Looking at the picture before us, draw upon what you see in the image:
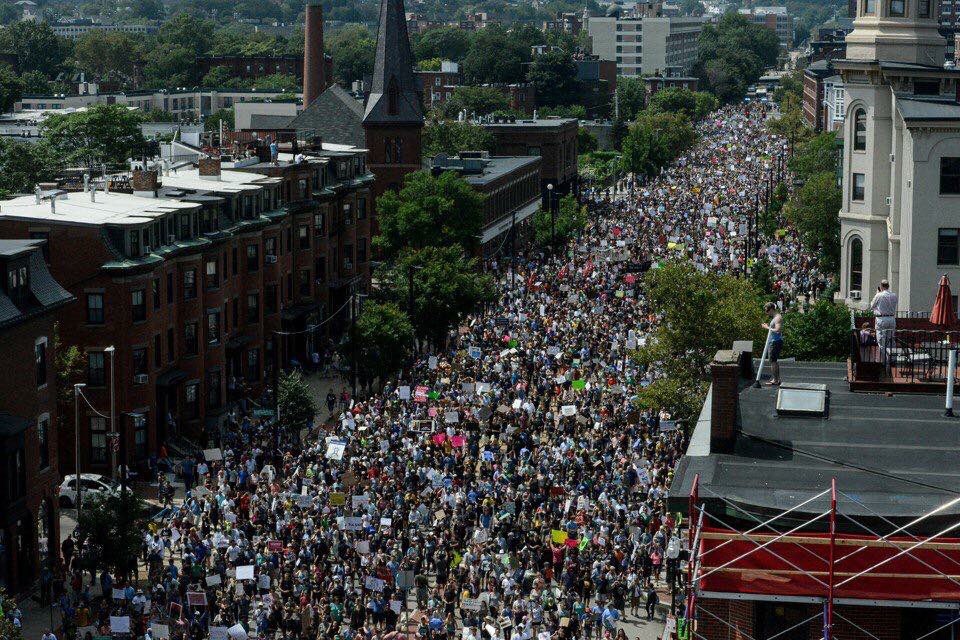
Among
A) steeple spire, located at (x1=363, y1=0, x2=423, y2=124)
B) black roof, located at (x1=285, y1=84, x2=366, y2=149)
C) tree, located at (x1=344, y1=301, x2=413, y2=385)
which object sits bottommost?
tree, located at (x1=344, y1=301, x2=413, y2=385)

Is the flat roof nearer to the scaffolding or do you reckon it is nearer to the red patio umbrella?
the red patio umbrella

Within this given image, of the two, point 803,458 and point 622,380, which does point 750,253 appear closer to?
point 622,380

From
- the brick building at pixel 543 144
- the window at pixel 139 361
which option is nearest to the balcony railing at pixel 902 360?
the window at pixel 139 361

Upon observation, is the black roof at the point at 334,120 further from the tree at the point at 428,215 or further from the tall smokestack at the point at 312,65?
the tall smokestack at the point at 312,65

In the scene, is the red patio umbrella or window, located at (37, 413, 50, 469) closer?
the red patio umbrella

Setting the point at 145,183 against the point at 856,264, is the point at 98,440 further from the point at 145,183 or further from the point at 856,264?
the point at 856,264

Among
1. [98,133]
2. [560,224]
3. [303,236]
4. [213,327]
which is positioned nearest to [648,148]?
[98,133]

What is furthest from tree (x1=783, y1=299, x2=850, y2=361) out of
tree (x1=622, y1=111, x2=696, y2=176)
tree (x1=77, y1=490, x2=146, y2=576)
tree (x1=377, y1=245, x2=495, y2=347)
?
tree (x1=622, y1=111, x2=696, y2=176)
